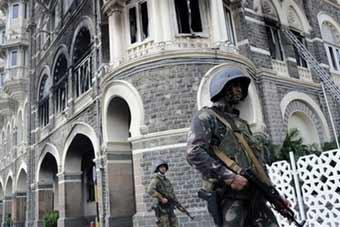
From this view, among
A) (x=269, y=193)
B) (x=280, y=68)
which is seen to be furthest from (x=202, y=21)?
(x=269, y=193)

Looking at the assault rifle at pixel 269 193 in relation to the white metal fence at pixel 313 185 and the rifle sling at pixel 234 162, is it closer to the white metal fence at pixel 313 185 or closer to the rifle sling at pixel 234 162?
the rifle sling at pixel 234 162

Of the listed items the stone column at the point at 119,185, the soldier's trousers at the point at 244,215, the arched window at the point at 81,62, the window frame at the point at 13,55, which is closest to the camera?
the soldier's trousers at the point at 244,215

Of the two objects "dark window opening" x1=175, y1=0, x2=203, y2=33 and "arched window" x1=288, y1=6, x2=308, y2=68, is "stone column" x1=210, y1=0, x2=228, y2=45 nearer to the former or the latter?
"dark window opening" x1=175, y1=0, x2=203, y2=33

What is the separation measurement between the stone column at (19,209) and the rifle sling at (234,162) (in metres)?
A: 24.6

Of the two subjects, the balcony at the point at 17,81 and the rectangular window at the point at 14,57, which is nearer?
the balcony at the point at 17,81

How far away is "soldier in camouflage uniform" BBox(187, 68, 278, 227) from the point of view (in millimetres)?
2656

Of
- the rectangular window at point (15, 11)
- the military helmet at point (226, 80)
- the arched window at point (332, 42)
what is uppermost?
the rectangular window at point (15, 11)

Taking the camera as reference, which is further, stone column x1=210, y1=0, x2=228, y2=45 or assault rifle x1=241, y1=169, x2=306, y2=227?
stone column x1=210, y1=0, x2=228, y2=45

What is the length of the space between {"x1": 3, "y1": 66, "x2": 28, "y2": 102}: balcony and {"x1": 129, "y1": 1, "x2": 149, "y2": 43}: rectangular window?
1593 cm

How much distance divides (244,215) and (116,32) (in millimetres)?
10332

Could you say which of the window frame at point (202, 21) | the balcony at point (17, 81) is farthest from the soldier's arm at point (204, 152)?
the balcony at point (17, 81)

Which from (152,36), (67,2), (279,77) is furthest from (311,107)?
(67,2)

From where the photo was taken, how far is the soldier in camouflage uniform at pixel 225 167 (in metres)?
2.66

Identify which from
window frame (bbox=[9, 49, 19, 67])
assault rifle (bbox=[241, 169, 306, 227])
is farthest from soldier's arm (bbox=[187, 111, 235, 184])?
window frame (bbox=[9, 49, 19, 67])
